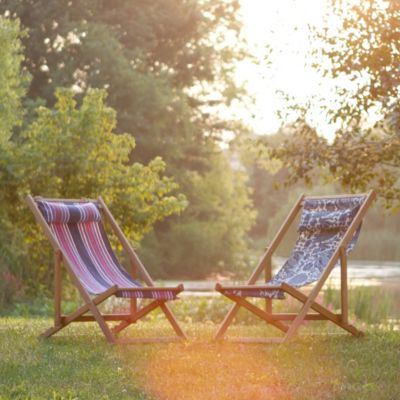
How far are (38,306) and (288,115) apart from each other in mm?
5090

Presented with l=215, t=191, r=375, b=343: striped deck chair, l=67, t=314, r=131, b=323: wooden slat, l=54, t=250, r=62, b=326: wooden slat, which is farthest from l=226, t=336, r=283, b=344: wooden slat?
l=54, t=250, r=62, b=326: wooden slat

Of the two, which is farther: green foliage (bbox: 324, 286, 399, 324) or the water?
the water

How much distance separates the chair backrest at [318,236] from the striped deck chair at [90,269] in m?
0.88

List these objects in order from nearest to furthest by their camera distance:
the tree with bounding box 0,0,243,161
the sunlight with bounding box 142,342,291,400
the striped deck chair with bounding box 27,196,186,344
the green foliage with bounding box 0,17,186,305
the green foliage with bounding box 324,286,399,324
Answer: the sunlight with bounding box 142,342,291,400 → the striped deck chair with bounding box 27,196,186,344 → the green foliage with bounding box 324,286,399,324 → the green foliage with bounding box 0,17,186,305 → the tree with bounding box 0,0,243,161

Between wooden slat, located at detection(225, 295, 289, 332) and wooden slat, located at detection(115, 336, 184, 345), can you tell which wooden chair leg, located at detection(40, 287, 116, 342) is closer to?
wooden slat, located at detection(115, 336, 184, 345)

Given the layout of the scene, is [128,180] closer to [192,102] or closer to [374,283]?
[374,283]

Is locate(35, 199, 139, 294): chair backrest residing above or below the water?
above

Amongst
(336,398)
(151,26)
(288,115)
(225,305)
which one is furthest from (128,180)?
(151,26)

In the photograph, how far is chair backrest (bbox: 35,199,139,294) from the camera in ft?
22.4

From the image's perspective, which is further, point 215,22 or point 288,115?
point 215,22

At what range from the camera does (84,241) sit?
711 cm

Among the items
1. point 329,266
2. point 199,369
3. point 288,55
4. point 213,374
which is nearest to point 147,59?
point 288,55

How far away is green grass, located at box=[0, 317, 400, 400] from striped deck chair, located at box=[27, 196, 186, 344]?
0.54ft

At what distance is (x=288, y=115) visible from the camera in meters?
7.47
